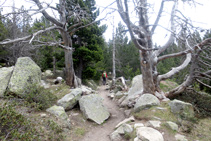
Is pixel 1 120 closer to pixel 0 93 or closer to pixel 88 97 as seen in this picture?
pixel 0 93

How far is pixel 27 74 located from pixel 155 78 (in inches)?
218

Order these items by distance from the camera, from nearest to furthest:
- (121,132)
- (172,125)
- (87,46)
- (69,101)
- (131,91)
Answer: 1. (172,125)
2. (121,132)
3. (69,101)
4. (131,91)
5. (87,46)

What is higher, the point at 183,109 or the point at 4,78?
the point at 4,78

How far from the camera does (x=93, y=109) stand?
4988 mm

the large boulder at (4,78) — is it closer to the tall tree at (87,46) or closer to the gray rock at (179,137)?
the gray rock at (179,137)

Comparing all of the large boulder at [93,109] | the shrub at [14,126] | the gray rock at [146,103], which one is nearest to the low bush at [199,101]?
the gray rock at [146,103]

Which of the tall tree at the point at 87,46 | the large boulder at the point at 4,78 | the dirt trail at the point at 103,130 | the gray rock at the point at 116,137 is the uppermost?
the tall tree at the point at 87,46

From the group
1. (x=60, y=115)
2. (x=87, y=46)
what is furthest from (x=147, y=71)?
(x=87, y=46)

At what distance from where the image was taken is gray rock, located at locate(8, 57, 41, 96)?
4.07 m

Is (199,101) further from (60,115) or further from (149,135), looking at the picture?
(60,115)

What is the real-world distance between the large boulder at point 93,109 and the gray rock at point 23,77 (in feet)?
6.61

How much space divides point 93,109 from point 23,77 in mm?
2851

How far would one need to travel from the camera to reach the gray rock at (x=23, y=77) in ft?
13.3

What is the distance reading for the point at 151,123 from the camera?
3.58 m
